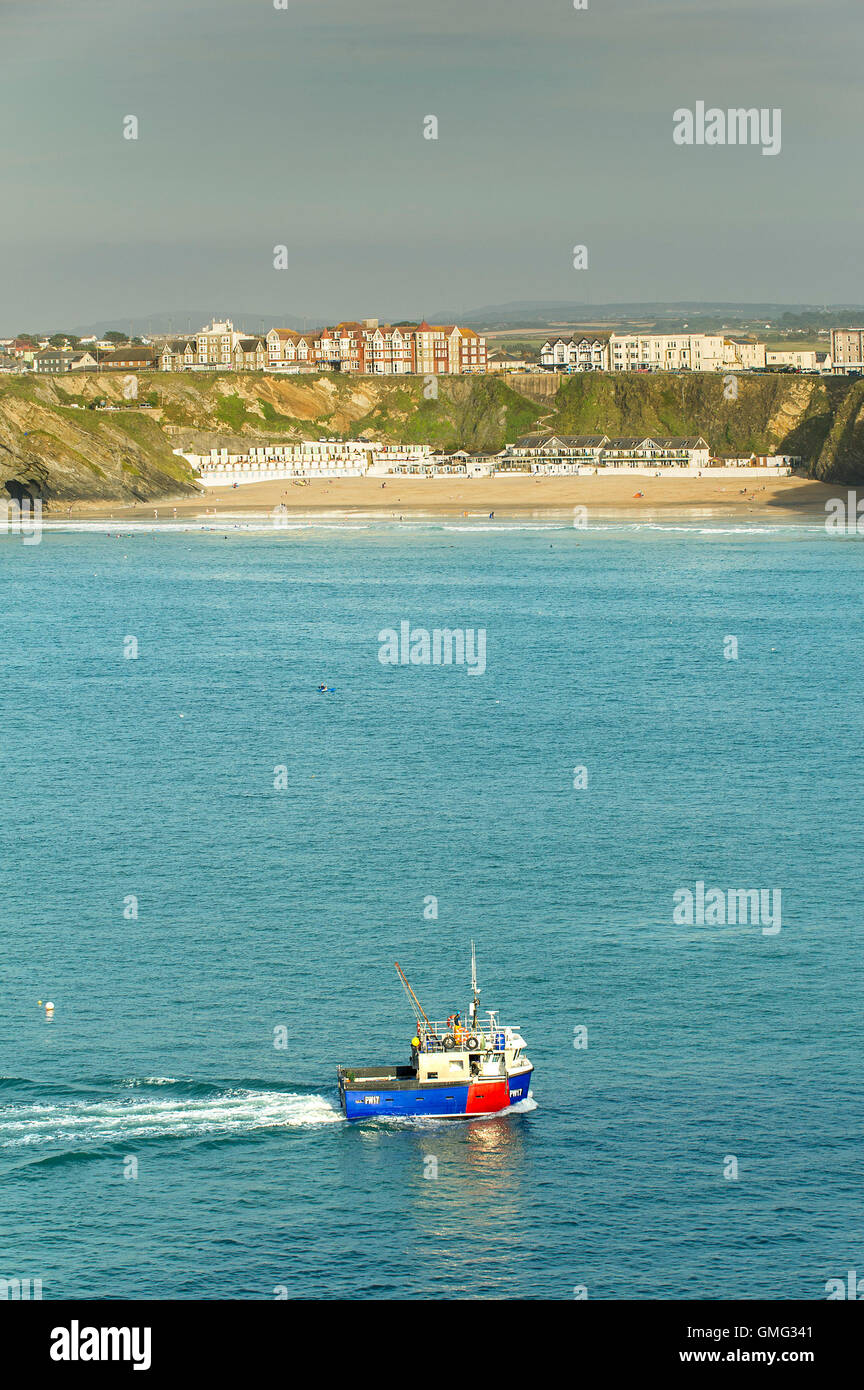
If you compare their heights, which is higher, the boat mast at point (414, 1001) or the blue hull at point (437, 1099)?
the boat mast at point (414, 1001)

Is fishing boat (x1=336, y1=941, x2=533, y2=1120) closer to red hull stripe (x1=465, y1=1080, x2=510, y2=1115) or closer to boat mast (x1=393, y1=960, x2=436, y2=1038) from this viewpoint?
red hull stripe (x1=465, y1=1080, x2=510, y2=1115)

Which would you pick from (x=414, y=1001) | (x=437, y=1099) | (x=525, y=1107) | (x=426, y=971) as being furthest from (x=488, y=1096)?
(x=426, y=971)

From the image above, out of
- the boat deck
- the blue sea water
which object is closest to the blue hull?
the boat deck

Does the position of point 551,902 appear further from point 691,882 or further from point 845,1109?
point 845,1109

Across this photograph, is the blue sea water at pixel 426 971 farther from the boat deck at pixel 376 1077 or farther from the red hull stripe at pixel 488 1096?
the boat deck at pixel 376 1077

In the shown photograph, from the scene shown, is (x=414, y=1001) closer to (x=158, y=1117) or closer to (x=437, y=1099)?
(x=437, y=1099)

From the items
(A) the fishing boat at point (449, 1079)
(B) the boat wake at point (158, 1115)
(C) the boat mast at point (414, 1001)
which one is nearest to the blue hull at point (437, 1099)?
(A) the fishing boat at point (449, 1079)
